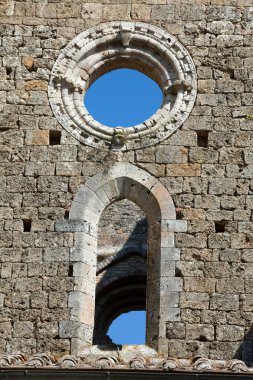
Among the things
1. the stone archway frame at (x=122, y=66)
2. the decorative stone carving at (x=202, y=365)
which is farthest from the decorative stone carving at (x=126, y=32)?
the decorative stone carving at (x=202, y=365)

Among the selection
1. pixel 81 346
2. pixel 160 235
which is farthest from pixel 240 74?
pixel 81 346

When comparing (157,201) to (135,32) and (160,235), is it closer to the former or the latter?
(160,235)

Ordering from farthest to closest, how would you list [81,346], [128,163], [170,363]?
[128,163], [81,346], [170,363]

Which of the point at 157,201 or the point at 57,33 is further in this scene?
the point at 57,33

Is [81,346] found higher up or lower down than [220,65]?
lower down

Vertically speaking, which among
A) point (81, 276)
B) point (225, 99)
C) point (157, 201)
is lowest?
point (81, 276)

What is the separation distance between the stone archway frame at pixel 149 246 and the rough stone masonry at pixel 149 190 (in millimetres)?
19

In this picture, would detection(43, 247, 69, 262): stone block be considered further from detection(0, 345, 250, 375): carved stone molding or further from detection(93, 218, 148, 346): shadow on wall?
detection(93, 218, 148, 346): shadow on wall

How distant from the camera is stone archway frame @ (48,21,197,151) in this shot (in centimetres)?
1781

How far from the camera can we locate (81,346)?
16.4 metres

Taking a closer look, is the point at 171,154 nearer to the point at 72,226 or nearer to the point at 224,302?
the point at 72,226

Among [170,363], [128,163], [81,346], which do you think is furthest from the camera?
[128,163]

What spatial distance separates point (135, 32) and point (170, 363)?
578 centimetres

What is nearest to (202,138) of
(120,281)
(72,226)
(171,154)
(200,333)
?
(171,154)
